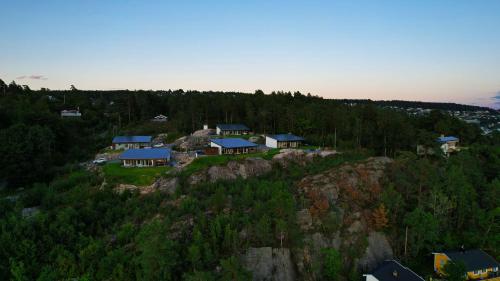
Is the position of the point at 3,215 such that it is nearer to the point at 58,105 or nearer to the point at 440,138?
the point at 58,105

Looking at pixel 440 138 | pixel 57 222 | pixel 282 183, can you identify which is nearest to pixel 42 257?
pixel 57 222

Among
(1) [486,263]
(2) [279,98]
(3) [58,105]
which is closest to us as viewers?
(1) [486,263]

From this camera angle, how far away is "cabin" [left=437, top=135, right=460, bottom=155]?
5041 cm

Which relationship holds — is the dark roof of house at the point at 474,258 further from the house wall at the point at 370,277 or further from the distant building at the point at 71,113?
the distant building at the point at 71,113

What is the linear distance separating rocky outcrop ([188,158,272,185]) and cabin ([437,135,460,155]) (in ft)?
105

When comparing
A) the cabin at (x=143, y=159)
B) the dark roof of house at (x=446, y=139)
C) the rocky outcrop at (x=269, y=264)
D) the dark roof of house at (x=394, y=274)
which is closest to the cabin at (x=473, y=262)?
the dark roof of house at (x=394, y=274)

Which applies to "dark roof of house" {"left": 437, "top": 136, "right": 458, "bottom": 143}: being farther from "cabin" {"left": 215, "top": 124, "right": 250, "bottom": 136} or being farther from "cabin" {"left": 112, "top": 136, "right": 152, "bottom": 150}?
"cabin" {"left": 112, "top": 136, "right": 152, "bottom": 150}

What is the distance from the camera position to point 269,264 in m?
23.9

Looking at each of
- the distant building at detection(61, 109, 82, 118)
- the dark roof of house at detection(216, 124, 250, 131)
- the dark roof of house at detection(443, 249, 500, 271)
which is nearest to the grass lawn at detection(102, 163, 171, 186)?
the dark roof of house at detection(216, 124, 250, 131)

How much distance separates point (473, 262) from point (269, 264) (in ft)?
53.4

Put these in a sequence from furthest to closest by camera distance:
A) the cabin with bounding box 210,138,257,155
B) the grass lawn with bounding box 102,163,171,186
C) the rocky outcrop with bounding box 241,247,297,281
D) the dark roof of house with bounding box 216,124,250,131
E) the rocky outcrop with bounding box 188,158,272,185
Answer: the dark roof of house with bounding box 216,124,250,131
the cabin with bounding box 210,138,257,155
the rocky outcrop with bounding box 188,158,272,185
the grass lawn with bounding box 102,163,171,186
the rocky outcrop with bounding box 241,247,297,281

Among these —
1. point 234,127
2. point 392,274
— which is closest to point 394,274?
point 392,274

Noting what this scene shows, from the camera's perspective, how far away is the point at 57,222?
2578cm

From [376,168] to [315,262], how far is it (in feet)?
47.4
